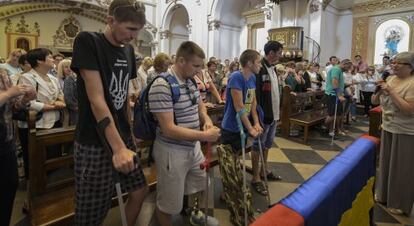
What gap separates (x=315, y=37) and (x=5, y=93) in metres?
10.2

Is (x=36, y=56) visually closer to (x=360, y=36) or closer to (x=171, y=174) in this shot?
(x=171, y=174)

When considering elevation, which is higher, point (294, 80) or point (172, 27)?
point (172, 27)

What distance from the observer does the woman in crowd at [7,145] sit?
5.66 ft

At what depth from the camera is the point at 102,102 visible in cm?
140

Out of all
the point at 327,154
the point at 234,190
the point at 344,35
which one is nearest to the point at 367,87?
the point at 344,35

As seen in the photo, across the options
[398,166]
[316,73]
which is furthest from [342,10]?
[398,166]

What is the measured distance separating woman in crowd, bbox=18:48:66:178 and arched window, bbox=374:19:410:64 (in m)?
11.0

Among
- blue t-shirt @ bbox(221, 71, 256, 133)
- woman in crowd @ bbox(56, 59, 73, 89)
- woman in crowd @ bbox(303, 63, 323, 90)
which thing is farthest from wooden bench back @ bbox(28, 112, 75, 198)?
woman in crowd @ bbox(303, 63, 323, 90)

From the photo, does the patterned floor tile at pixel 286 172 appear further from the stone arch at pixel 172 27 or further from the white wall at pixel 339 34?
the stone arch at pixel 172 27

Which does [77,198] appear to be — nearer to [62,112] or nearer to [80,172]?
[80,172]

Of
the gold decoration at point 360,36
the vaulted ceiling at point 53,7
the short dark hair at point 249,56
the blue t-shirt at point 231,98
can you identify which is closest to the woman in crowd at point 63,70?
the blue t-shirt at point 231,98

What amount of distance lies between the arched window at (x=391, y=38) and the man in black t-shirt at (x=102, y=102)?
445 inches

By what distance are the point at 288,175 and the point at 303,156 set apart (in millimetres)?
966

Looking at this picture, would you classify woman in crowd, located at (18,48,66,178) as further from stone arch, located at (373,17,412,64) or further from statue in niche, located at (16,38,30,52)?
statue in niche, located at (16,38,30,52)
